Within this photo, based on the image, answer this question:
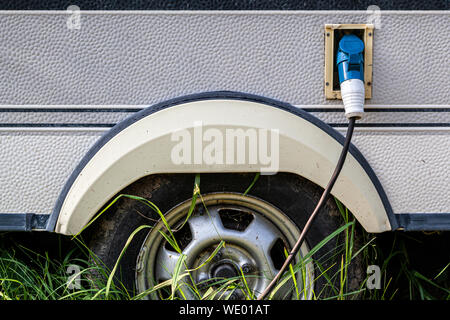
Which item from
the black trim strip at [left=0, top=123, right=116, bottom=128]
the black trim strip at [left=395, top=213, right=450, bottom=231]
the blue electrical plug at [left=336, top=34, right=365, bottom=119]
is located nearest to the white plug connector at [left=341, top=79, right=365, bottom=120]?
the blue electrical plug at [left=336, top=34, right=365, bottom=119]

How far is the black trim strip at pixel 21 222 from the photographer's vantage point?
3.93ft

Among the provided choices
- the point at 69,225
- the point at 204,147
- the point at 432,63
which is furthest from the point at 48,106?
the point at 432,63

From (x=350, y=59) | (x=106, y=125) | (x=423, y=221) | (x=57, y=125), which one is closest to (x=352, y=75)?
(x=350, y=59)

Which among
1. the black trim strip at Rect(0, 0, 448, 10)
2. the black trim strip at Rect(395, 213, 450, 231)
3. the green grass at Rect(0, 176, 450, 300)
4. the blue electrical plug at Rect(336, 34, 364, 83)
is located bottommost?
the green grass at Rect(0, 176, 450, 300)

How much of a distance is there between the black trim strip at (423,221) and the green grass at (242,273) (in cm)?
13

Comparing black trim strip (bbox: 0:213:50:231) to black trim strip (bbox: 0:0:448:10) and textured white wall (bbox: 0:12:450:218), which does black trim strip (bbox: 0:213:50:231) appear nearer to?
textured white wall (bbox: 0:12:450:218)

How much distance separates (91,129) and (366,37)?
2.72ft

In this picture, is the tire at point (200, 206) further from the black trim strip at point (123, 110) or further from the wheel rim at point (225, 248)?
the black trim strip at point (123, 110)

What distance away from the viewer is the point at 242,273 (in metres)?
1.20

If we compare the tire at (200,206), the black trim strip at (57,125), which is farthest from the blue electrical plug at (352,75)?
the black trim strip at (57,125)

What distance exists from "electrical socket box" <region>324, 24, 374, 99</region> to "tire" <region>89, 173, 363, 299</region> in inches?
11.2

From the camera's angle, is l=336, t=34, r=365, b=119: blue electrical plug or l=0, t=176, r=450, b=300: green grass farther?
l=0, t=176, r=450, b=300: green grass

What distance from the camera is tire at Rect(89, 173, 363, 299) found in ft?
4.02

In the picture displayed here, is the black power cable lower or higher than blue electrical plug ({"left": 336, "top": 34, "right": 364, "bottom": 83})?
lower
